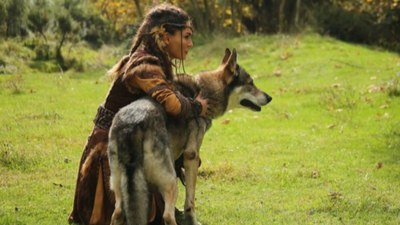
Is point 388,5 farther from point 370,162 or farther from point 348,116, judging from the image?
point 370,162

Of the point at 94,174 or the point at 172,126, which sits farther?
the point at 94,174

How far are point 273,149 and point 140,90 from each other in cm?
551

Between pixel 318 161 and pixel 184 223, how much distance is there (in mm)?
4139

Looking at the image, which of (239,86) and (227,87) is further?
(239,86)

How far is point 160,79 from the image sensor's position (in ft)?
18.6

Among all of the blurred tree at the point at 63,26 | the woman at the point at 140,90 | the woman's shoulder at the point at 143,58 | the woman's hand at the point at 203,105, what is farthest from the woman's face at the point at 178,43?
the blurred tree at the point at 63,26

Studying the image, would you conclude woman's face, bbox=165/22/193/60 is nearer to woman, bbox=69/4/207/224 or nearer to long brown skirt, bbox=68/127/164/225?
woman, bbox=69/4/207/224

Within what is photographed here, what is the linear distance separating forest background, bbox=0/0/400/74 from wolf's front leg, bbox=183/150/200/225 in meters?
15.5

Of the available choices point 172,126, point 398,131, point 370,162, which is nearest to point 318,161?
point 370,162

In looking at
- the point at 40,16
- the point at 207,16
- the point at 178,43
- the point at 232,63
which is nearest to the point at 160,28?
the point at 178,43

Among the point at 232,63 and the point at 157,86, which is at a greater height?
the point at 157,86

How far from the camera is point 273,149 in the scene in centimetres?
1090

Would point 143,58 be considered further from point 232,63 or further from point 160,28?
point 232,63

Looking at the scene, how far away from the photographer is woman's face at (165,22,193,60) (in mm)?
6062
